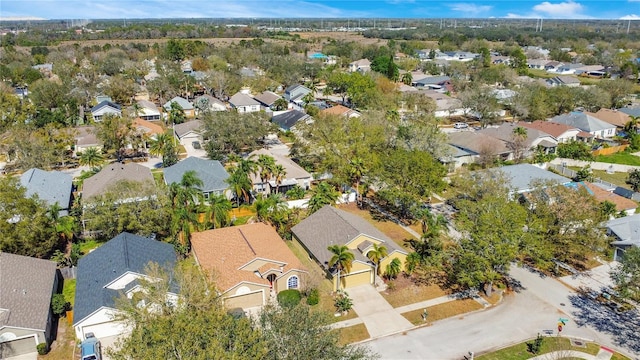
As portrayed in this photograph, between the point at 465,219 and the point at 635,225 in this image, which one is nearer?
the point at 465,219

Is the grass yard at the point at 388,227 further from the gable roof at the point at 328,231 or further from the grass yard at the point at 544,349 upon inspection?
the grass yard at the point at 544,349

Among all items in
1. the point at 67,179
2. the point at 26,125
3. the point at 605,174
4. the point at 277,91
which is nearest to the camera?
the point at 67,179

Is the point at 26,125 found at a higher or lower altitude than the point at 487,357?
higher

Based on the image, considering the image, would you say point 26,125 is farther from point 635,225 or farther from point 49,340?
point 635,225

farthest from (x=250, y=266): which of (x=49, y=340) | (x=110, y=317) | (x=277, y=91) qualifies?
(x=277, y=91)

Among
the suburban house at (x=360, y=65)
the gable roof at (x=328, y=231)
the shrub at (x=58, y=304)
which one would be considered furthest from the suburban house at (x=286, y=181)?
the suburban house at (x=360, y=65)
